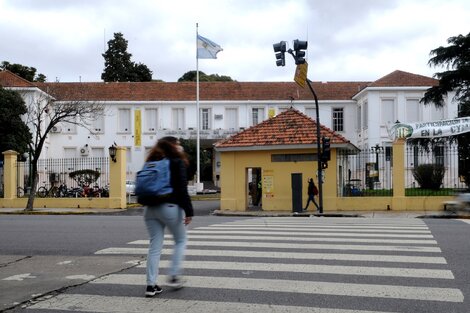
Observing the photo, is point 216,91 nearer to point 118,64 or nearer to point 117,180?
point 118,64

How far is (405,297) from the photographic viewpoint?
6.48 m

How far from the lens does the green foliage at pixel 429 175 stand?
29.8 metres

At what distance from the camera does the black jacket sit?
254 inches

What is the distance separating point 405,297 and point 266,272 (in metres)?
2.10

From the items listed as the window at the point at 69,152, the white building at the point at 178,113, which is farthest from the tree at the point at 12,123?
the window at the point at 69,152

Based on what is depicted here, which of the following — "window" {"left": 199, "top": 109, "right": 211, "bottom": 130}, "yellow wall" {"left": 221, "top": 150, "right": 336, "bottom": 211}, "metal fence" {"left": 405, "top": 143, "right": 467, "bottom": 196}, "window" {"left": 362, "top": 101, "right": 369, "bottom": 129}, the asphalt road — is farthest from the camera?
"window" {"left": 199, "top": 109, "right": 211, "bottom": 130}

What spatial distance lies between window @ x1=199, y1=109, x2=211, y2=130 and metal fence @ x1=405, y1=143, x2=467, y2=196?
74.1ft

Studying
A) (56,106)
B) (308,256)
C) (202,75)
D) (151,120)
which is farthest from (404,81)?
(308,256)

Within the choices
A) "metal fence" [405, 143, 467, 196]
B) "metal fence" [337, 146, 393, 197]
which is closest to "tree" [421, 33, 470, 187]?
"metal fence" [405, 143, 467, 196]

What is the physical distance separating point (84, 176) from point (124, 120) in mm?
18346

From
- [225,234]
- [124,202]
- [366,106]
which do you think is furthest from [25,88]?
[225,234]

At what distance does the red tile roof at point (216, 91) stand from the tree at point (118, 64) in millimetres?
17792

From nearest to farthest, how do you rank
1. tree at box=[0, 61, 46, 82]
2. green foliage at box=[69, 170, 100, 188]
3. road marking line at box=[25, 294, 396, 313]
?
road marking line at box=[25, 294, 396, 313] < green foliage at box=[69, 170, 100, 188] < tree at box=[0, 61, 46, 82]

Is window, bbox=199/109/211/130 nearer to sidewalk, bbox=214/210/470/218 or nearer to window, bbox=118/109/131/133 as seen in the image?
window, bbox=118/109/131/133
